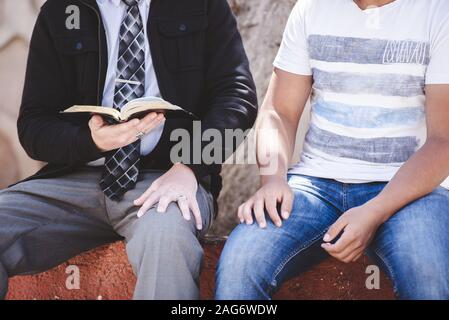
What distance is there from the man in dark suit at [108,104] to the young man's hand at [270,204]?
0.18 m

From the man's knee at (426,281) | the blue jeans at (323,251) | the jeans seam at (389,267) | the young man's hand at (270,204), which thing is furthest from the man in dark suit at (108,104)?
the man's knee at (426,281)

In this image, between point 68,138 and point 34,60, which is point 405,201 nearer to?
point 68,138

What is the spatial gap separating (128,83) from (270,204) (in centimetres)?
70

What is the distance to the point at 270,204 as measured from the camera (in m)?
2.28

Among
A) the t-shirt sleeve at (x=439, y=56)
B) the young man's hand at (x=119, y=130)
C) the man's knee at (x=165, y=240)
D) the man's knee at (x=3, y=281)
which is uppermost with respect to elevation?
the t-shirt sleeve at (x=439, y=56)

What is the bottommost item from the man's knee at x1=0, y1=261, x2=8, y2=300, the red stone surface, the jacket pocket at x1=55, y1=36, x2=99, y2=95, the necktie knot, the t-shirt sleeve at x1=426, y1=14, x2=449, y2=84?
the red stone surface

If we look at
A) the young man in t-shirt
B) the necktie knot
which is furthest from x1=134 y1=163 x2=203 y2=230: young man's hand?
the necktie knot

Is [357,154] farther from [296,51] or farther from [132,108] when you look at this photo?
[132,108]

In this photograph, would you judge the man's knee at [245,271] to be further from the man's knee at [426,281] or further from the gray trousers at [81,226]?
the man's knee at [426,281]

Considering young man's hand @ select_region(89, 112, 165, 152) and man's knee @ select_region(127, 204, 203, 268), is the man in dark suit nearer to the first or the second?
young man's hand @ select_region(89, 112, 165, 152)

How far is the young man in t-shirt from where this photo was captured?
211 cm

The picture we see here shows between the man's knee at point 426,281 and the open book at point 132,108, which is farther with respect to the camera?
the open book at point 132,108

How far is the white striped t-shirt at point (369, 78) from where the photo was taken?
2312mm

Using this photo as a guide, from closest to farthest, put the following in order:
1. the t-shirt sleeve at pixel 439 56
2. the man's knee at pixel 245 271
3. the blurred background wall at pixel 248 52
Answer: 1. the man's knee at pixel 245 271
2. the t-shirt sleeve at pixel 439 56
3. the blurred background wall at pixel 248 52
